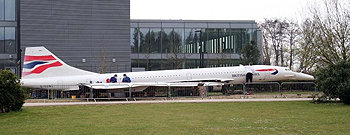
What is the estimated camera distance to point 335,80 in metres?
23.3

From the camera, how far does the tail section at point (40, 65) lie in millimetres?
32062

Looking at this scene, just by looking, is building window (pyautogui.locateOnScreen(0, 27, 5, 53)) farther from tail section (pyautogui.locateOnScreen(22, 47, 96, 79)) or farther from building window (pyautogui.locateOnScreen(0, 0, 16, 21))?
tail section (pyautogui.locateOnScreen(22, 47, 96, 79))

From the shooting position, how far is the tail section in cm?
3206

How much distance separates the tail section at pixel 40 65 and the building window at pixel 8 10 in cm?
1906

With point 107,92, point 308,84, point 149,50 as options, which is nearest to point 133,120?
A: point 107,92

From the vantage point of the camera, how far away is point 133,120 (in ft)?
49.9

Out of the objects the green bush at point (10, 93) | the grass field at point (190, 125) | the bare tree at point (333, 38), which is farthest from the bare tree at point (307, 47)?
the green bush at point (10, 93)

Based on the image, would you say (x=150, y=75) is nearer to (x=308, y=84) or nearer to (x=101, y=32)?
(x=308, y=84)

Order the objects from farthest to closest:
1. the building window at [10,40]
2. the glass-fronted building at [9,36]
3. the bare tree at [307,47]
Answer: the building window at [10,40]
the glass-fronted building at [9,36]
the bare tree at [307,47]

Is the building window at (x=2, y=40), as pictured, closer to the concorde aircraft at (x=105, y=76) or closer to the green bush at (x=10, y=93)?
the concorde aircraft at (x=105, y=76)

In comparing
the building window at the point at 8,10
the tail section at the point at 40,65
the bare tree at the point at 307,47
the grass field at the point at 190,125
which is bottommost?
the grass field at the point at 190,125

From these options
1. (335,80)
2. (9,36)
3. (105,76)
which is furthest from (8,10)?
(335,80)

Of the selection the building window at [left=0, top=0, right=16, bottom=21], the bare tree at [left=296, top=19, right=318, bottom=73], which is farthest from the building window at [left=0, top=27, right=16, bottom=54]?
the bare tree at [left=296, top=19, right=318, bottom=73]

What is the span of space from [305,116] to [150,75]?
20399mm
